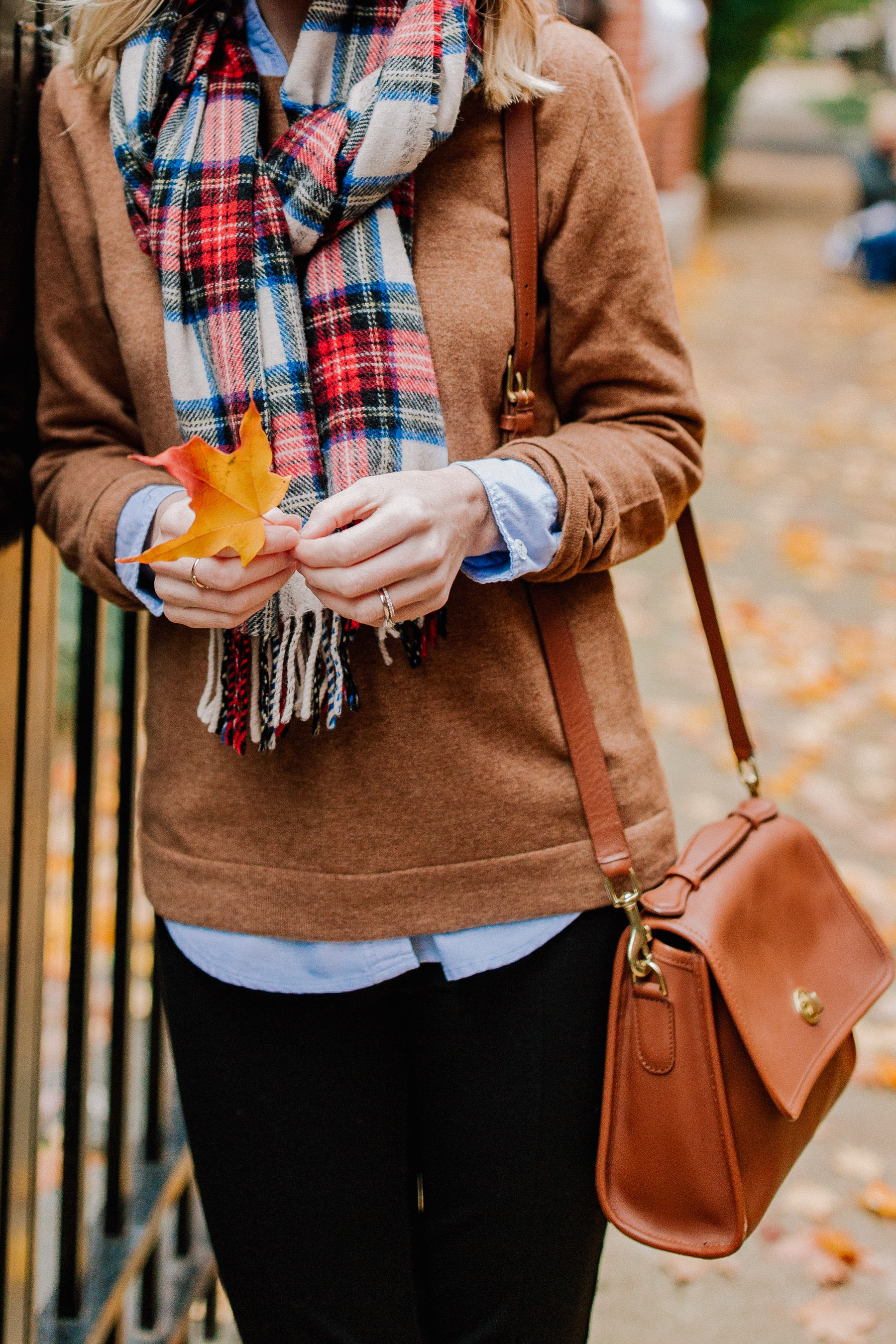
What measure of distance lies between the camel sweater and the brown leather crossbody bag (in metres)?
0.02

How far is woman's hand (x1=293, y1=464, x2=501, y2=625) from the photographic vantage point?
0.99 metres

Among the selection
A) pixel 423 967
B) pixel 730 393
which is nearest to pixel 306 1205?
pixel 423 967

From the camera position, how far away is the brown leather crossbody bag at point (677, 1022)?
1.20 meters

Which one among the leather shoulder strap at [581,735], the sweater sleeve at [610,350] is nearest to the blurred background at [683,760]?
the sweater sleeve at [610,350]

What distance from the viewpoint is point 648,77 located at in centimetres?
948

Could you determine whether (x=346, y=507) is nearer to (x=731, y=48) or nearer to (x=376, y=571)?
(x=376, y=571)

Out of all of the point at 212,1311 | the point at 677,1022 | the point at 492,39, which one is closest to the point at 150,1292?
the point at 212,1311

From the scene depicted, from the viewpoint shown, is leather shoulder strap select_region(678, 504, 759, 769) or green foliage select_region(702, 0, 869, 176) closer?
leather shoulder strap select_region(678, 504, 759, 769)

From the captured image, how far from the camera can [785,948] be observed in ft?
4.46

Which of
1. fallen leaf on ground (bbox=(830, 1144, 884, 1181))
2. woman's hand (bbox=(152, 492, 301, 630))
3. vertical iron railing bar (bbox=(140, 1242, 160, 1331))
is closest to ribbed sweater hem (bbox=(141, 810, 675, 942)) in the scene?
woman's hand (bbox=(152, 492, 301, 630))

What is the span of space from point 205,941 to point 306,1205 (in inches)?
12.5

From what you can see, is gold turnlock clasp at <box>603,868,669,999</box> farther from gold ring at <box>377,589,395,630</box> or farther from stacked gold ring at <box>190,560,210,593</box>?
stacked gold ring at <box>190,560,210,593</box>

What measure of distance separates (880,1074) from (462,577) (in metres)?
→ 2.18

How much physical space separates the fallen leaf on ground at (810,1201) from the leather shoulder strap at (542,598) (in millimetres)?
1689
